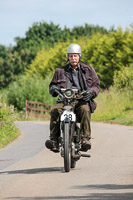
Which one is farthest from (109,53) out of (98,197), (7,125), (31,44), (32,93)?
(31,44)

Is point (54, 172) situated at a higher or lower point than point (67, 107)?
lower

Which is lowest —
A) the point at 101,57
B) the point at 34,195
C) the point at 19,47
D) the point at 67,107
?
the point at 34,195

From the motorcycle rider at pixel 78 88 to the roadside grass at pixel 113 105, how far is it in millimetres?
17076

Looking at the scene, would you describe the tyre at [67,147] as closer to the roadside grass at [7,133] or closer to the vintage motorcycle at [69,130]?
the vintage motorcycle at [69,130]

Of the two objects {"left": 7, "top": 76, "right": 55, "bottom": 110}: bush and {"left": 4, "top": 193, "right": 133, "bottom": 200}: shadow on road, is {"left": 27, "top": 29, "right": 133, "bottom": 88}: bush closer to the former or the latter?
{"left": 7, "top": 76, "right": 55, "bottom": 110}: bush

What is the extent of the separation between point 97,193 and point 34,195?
75 cm

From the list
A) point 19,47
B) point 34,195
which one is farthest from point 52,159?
point 19,47

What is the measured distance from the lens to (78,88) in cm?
957

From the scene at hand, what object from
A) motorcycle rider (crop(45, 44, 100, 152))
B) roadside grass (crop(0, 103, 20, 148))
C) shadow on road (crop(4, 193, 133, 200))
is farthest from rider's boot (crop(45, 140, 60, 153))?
roadside grass (crop(0, 103, 20, 148))

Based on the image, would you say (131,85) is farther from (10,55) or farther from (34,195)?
(10,55)

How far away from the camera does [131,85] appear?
1224 inches

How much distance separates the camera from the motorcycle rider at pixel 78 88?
9383 mm

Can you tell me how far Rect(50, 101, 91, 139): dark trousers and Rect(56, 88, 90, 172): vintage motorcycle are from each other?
0.11m

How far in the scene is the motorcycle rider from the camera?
30.8 feet
